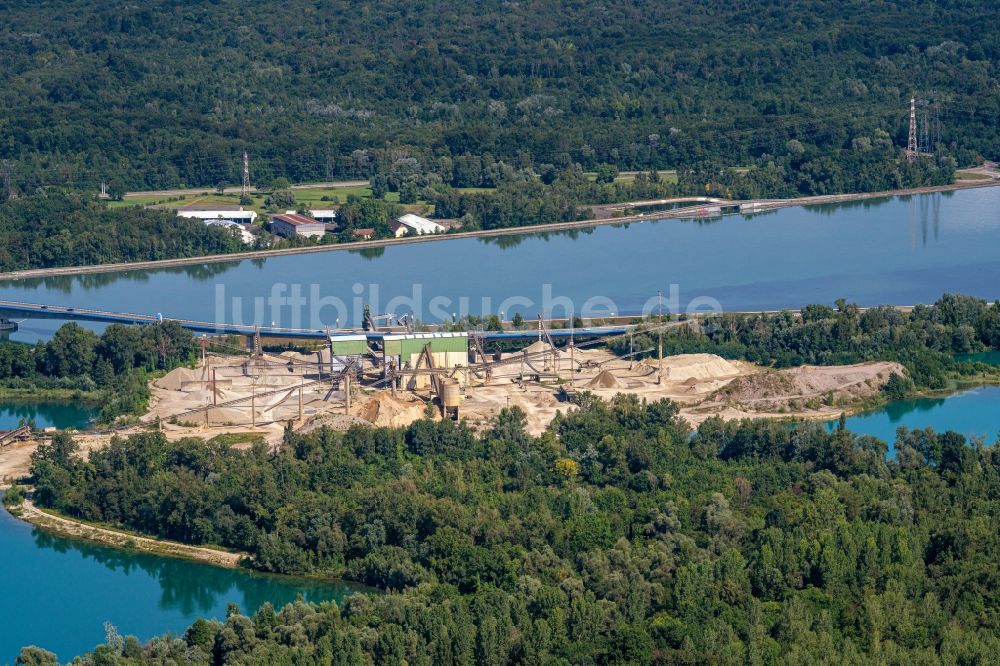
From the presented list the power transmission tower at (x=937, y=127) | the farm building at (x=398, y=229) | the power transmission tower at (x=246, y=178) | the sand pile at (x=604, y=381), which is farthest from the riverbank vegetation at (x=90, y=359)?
the power transmission tower at (x=937, y=127)

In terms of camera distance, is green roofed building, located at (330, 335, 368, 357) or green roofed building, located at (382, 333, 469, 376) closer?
green roofed building, located at (382, 333, 469, 376)

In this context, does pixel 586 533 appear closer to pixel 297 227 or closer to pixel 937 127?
pixel 297 227

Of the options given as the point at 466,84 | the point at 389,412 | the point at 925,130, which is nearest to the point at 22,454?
the point at 389,412

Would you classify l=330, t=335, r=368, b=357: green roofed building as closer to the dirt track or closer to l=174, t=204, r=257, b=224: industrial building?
the dirt track

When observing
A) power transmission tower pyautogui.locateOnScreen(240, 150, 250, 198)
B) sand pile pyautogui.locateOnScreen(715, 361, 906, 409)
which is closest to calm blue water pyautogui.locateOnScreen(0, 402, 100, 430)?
sand pile pyautogui.locateOnScreen(715, 361, 906, 409)

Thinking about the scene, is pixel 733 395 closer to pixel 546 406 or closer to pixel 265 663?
pixel 546 406

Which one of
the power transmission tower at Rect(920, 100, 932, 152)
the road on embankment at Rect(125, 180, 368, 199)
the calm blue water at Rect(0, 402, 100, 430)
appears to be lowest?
the calm blue water at Rect(0, 402, 100, 430)

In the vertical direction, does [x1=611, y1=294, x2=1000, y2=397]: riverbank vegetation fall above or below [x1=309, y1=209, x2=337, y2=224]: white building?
below
